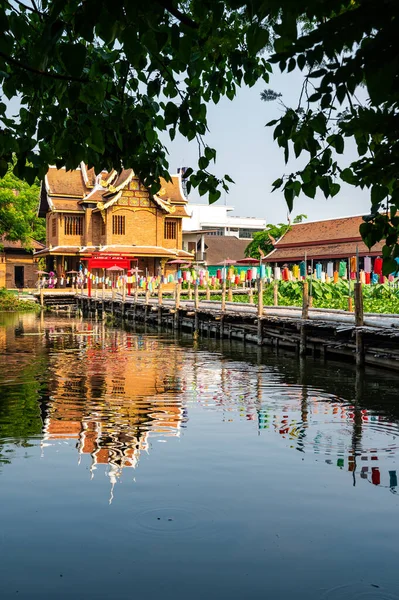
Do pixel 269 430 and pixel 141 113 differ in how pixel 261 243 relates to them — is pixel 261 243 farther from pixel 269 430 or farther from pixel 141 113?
pixel 141 113

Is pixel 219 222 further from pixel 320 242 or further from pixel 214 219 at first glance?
pixel 320 242

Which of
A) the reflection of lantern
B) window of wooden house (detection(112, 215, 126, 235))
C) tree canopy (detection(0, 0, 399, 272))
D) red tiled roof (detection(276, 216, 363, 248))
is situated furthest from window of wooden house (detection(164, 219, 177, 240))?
tree canopy (detection(0, 0, 399, 272))

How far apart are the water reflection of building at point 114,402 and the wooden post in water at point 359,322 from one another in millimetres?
4653

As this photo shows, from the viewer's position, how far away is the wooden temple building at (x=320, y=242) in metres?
46.3

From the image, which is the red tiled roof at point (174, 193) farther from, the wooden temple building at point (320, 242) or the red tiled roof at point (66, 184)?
the wooden temple building at point (320, 242)

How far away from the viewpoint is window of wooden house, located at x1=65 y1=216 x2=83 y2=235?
5709cm

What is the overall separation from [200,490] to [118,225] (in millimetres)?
48812

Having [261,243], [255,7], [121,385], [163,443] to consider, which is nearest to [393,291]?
[121,385]

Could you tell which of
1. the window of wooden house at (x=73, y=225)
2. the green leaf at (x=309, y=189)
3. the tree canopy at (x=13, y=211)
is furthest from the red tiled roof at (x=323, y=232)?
the green leaf at (x=309, y=189)

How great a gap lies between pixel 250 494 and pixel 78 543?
87.0 inches

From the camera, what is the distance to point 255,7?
3039 millimetres

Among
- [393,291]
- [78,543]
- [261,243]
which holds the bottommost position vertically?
[78,543]

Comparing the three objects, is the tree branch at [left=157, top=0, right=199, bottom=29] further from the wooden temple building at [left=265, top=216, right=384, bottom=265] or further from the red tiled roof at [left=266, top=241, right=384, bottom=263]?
the wooden temple building at [left=265, top=216, right=384, bottom=265]

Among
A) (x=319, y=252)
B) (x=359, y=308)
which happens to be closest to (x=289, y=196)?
(x=359, y=308)
